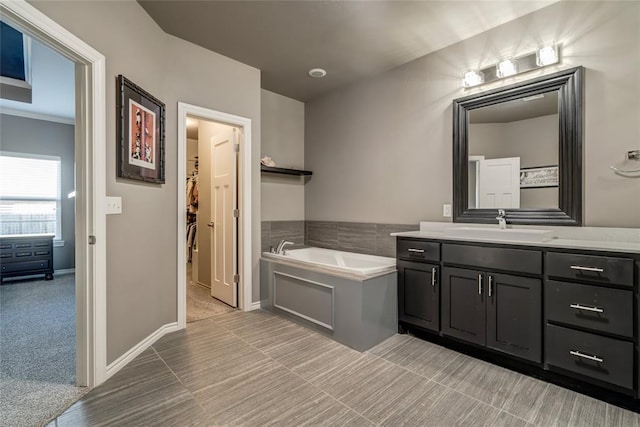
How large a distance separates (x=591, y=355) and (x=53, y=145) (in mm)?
7317

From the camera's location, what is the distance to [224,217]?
3.61 m

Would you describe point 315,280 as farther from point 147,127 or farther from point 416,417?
point 147,127

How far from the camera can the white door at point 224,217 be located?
3.42 meters

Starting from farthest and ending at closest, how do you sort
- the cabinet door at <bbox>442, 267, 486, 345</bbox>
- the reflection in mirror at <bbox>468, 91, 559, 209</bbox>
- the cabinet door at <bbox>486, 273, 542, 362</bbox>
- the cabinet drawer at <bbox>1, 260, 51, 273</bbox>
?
1. the cabinet drawer at <bbox>1, 260, 51, 273</bbox>
2. the reflection in mirror at <bbox>468, 91, 559, 209</bbox>
3. the cabinet door at <bbox>442, 267, 486, 345</bbox>
4. the cabinet door at <bbox>486, 273, 542, 362</bbox>

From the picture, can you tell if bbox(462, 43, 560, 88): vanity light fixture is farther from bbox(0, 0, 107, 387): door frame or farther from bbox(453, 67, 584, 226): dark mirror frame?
bbox(0, 0, 107, 387): door frame

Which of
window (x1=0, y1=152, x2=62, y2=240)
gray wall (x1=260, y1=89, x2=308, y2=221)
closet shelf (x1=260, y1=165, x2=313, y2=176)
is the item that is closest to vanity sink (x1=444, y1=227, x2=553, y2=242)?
closet shelf (x1=260, y1=165, x2=313, y2=176)

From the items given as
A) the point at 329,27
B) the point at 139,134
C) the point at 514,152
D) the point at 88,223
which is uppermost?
the point at 329,27

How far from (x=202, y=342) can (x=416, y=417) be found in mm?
1769

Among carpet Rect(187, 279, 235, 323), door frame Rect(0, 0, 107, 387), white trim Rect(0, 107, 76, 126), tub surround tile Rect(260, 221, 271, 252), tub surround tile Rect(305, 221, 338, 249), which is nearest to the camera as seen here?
door frame Rect(0, 0, 107, 387)

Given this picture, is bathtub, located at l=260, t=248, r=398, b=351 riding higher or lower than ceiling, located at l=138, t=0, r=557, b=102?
lower

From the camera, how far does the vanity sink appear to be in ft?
6.88

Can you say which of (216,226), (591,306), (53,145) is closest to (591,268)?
(591,306)

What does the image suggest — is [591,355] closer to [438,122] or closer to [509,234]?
[509,234]

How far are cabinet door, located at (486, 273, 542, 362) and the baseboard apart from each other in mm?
2611
